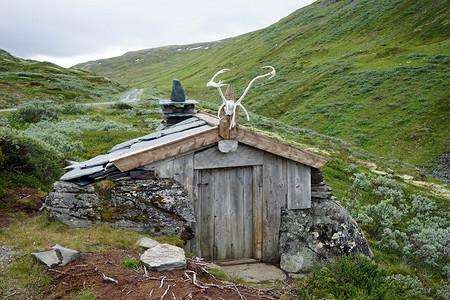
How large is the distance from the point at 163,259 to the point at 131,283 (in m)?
0.79

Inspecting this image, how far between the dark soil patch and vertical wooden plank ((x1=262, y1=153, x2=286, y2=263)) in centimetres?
233

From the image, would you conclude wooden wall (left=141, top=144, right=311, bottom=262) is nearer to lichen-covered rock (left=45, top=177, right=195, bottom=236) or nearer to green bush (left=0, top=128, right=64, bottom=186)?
lichen-covered rock (left=45, top=177, right=195, bottom=236)

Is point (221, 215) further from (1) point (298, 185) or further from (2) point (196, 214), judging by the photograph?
(1) point (298, 185)

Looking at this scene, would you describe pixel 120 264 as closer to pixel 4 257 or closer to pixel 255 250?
pixel 4 257

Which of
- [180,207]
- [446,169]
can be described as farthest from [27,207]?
[446,169]

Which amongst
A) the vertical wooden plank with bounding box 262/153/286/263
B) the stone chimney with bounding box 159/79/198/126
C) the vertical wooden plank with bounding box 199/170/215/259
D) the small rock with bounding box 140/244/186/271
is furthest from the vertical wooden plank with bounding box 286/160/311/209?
the stone chimney with bounding box 159/79/198/126

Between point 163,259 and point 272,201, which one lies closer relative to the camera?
point 163,259

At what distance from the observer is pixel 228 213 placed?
26.5ft

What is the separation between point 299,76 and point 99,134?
43661 millimetres

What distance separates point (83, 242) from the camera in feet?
19.6

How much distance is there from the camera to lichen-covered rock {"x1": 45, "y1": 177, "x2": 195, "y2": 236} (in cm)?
669

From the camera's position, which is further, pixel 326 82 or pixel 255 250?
pixel 326 82

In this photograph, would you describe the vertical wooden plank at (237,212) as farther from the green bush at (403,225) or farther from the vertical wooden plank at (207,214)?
the green bush at (403,225)

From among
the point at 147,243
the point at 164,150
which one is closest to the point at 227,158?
the point at 164,150
